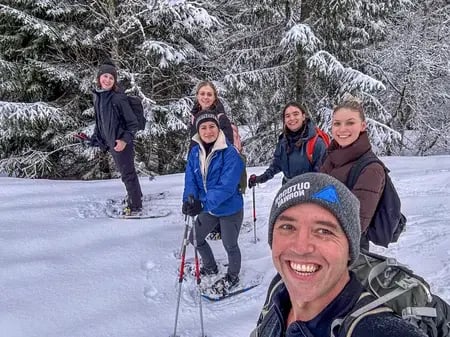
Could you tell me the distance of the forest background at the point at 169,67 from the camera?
33.9ft

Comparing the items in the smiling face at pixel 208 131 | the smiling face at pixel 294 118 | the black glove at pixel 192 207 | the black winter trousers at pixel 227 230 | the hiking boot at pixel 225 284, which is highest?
the smiling face at pixel 294 118

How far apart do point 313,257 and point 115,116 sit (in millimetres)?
4692

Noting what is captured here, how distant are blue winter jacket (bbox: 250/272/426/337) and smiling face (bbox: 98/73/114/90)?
4461 mm

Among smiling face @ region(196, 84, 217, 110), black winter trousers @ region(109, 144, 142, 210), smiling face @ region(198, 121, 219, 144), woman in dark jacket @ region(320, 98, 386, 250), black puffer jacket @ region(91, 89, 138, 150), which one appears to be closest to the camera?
woman in dark jacket @ region(320, 98, 386, 250)

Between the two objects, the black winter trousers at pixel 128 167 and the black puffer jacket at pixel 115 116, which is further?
the black winter trousers at pixel 128 167

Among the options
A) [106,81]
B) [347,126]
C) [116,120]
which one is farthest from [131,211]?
[347,126]

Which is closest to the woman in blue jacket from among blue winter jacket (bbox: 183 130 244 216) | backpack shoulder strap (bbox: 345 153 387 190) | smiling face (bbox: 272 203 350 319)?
blue winter jacket (bbox: 183 130 244 216)

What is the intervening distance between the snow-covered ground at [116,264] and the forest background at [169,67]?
4.30m

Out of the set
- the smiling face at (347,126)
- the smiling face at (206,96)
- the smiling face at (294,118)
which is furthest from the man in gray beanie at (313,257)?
the smiling face at (206,96)

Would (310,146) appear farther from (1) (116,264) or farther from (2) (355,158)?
(1) (116,264)

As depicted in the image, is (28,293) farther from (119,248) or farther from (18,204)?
(18,204)

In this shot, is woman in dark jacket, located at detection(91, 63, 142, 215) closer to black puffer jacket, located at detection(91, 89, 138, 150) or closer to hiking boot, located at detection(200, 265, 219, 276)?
black puffer jacket, located at detection(91, 89, 138, 150)

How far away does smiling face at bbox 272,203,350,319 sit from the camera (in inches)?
52.1

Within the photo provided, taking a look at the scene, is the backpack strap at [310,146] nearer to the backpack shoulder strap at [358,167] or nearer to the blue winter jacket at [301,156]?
the blue winter jacket at [301,156]
